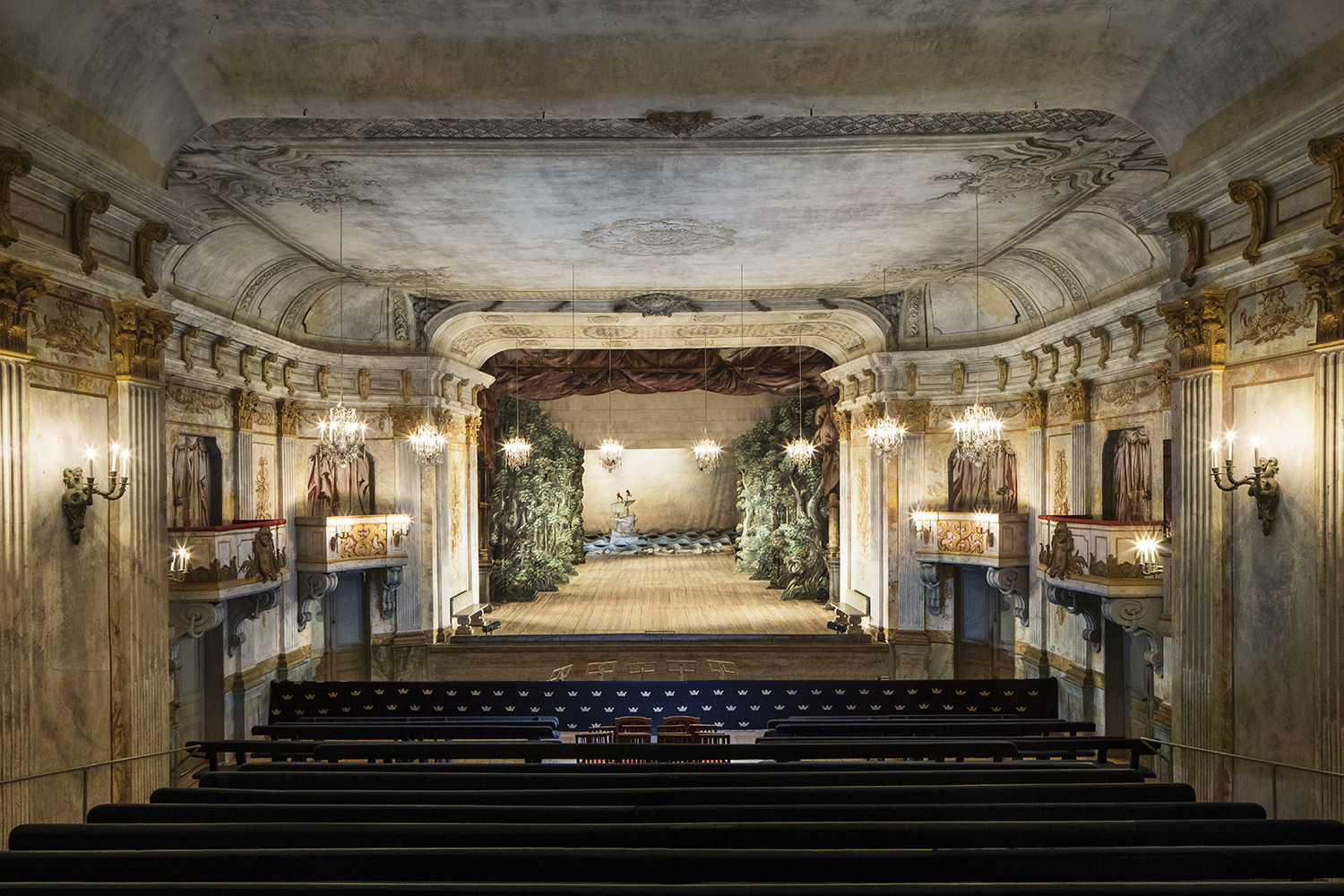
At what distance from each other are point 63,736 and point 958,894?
5.42 m

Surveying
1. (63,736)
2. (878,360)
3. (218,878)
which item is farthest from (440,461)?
(218,878)

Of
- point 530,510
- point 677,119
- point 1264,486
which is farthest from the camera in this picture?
point 530,510

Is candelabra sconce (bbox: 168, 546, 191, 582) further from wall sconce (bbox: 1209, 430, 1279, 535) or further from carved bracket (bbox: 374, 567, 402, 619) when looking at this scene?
wall sconce (bbox: 1209, 430, 1279, 535)

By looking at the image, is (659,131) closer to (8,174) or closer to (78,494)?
(8,174)

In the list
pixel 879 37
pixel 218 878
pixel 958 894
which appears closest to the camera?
pixel 958 894

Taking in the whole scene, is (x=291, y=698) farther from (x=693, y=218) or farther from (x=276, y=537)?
(x=693, y=218)

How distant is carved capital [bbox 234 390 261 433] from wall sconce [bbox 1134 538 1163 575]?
→ 11637 millimetres

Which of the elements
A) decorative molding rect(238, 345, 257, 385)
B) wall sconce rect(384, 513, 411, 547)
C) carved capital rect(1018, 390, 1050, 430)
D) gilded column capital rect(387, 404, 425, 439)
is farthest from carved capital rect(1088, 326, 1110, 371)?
decorative molding rect(238, 345, 257, 385)

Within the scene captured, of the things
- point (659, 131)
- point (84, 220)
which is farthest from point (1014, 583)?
point (84, 220)

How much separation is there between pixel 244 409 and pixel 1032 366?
1197 cm

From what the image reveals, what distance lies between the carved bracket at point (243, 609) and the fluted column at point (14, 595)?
5.65 meters

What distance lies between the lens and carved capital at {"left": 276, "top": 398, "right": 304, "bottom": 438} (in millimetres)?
12648

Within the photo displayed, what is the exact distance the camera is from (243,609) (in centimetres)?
1051

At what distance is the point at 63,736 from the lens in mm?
4984
